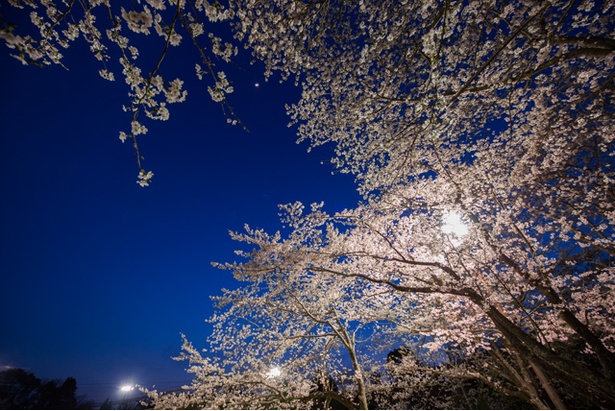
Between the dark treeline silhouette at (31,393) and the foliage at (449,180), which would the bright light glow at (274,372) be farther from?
the dark treeline silhouette at (31,393)

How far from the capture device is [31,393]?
26.7 meters

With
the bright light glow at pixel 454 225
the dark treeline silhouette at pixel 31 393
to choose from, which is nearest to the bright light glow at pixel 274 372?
the bright light glow at pixel 454 225

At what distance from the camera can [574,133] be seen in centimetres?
580

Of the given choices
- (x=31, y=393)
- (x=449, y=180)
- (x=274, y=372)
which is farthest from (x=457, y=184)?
(x=31, y=393)

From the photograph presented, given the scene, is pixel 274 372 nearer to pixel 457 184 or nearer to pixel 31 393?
pixel 457 184

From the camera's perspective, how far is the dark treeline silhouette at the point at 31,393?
1018 inches

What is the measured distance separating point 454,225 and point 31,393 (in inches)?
1813

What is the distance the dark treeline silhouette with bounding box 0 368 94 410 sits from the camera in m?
25.9

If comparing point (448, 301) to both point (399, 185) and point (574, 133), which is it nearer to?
point (399, 185)

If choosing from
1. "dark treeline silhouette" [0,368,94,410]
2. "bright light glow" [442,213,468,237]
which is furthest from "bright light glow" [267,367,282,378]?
"dark treeline silhouette" [0,368,94,410]

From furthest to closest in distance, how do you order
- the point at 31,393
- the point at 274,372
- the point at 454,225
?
the point at 31,393, the point at 274,372, the point at 454,225

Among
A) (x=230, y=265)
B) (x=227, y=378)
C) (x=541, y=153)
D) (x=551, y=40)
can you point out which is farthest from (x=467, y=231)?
(x=227, y=378)

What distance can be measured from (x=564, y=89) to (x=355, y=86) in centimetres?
449

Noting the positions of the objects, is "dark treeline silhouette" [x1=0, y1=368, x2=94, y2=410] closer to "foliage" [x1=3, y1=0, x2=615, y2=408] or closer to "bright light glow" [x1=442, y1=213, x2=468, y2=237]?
"foliage" [x1=3, y1=0, x2=615, y2=408]
